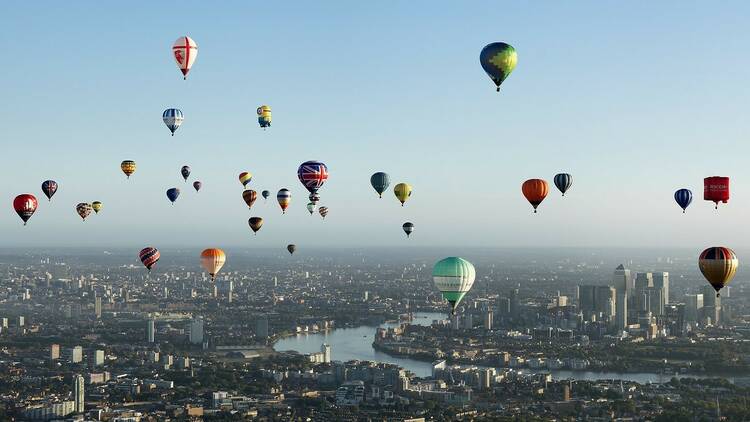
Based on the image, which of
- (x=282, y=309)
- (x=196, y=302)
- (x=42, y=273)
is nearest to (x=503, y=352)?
(x=282, y=309)

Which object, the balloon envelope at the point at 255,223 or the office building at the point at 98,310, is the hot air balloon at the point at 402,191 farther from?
the office building at the point at 98,310

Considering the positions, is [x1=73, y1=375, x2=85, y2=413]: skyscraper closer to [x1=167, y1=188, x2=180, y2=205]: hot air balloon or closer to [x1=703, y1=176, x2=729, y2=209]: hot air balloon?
[x1=167, y1=188, x2=180, y2=205]: hot air balloon

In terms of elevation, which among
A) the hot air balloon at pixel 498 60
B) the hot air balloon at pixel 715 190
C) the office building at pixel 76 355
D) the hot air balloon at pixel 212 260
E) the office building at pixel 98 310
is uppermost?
the hot air balloon at pixel 498 60

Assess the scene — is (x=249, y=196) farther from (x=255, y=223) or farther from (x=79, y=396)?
(x=79, y=396)

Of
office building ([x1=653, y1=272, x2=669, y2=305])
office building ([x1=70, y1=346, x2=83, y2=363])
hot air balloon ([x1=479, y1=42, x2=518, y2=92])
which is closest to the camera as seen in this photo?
hot air balloon ([x1=479, y1=42, x2=518, y2=92])

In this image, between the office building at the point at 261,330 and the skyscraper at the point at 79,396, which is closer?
the skyscraper at the point at 79,396

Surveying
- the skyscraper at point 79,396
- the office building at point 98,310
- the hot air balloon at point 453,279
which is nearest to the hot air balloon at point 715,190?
the hot air balloon at point 453,279

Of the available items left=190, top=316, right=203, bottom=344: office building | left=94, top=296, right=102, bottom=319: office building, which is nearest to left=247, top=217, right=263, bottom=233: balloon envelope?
left=190, top=316, right=203, bottom=344: office building
